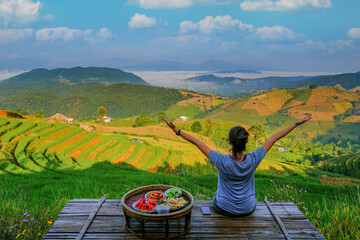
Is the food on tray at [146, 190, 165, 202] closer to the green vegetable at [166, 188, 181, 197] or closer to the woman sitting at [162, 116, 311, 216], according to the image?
the green vegetable at [166, 188, 181, 197]

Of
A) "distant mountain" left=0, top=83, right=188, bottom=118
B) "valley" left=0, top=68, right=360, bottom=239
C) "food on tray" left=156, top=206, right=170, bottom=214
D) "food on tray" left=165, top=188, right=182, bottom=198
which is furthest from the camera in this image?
"distant mountain" left=0, top=83, right=188, bottom=118

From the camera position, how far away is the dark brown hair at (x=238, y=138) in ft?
8.64

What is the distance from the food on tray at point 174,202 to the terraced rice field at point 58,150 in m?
12.8

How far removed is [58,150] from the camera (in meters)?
17.7

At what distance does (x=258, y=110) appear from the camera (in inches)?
5645

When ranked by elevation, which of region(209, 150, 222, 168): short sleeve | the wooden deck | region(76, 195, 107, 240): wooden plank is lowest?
the wooden deck

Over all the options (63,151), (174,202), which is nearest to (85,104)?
(63,151)

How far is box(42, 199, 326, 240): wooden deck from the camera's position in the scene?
8.68 feet

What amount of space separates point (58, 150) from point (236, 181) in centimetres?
1778

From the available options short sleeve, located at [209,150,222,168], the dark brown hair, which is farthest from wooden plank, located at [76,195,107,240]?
the dark brown hair

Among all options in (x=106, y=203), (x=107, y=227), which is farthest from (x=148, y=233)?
(x=106, y=203)

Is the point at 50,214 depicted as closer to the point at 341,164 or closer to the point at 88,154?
the point at 88,154

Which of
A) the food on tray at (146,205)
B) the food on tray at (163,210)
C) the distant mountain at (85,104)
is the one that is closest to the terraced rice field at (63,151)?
the food on tray at (146,205)

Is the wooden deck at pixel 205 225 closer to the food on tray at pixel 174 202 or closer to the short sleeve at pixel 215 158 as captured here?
the food on tray at pixel 174 202
